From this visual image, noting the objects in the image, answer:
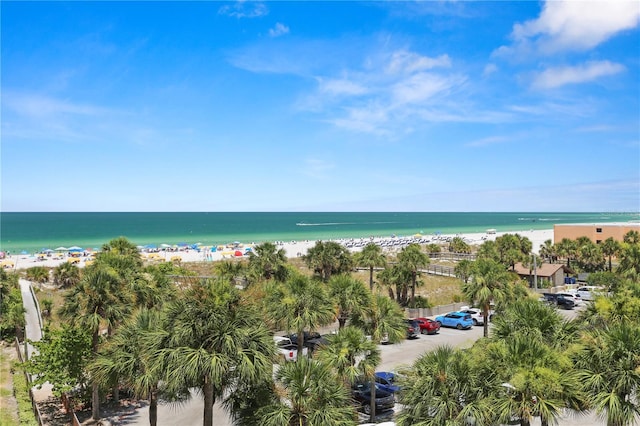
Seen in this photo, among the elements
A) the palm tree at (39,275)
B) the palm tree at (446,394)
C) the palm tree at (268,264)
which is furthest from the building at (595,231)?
the palm tree at (39,275)

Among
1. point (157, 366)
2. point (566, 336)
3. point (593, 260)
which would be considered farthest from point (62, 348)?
point (593, 260)

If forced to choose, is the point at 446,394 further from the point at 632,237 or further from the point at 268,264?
the point at 632,237

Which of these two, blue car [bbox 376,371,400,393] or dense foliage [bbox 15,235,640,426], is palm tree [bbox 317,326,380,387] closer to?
dense foliage [bbox 15,235,640,426]

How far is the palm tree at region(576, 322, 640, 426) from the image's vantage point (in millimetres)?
10562

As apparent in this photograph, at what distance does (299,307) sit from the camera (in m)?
18.9

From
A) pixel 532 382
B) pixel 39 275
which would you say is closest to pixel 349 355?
pixel 532 382

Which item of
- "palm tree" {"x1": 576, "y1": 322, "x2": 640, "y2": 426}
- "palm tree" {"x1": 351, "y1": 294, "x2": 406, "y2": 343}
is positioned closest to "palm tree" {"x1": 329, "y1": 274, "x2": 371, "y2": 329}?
"palm tree" {"x1": 351, "y1": 294, "x2": 406, "y2": 343}

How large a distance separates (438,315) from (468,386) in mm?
26818

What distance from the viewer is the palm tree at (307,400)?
11328 mm

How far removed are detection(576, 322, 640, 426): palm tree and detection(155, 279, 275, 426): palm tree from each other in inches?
322

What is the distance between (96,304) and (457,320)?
983 inches

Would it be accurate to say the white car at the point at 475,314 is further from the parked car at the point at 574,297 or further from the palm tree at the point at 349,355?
the palm tree at the point at 349,355

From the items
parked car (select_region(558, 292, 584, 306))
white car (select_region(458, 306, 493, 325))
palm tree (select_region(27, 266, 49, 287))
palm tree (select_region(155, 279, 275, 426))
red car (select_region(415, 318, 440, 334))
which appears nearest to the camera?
palm tree (select_region(155, 279, 275, 426))

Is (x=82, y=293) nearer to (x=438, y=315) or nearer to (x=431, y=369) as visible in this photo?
(x=431, y=369)
